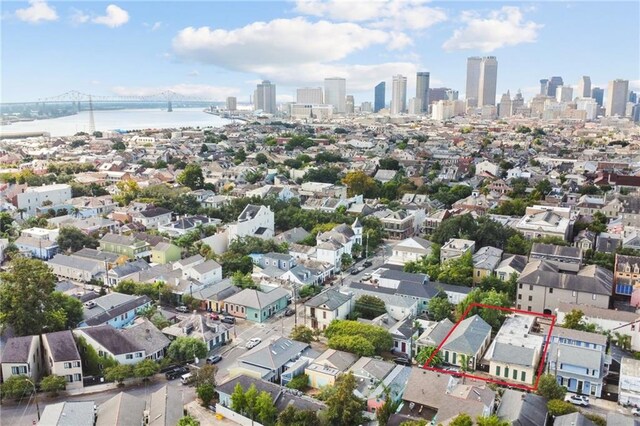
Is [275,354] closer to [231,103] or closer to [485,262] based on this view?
[485,262]

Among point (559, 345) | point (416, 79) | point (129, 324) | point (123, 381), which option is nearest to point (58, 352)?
point (123, 381)

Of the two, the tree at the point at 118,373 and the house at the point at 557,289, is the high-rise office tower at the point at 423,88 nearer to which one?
the house at the point at 557,289

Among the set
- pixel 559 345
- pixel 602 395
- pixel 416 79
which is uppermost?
pixel 416 79

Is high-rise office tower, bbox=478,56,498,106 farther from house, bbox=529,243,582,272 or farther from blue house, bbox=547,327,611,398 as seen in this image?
blue house, bbox=547,327,611,398

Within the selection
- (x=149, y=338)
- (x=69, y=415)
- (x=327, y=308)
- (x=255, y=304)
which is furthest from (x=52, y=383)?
(x=327, y=308)

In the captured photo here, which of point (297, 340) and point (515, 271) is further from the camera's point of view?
point (515, 271)

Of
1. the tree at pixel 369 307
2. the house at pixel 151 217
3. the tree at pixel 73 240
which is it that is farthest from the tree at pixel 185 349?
the house at pixel 151 217

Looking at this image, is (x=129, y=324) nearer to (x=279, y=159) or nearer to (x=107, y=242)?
(x=107, y=242)
